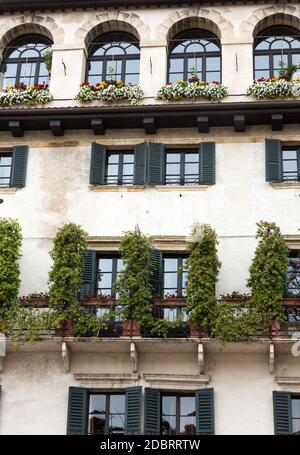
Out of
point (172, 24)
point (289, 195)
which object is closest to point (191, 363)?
point (289, 195)

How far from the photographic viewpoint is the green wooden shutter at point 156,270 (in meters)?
26.0

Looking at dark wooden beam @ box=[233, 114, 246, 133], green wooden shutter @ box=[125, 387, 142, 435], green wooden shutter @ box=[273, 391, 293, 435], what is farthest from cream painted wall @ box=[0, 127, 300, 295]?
green wooden shutter @ box=[125, 387, 142, 435]

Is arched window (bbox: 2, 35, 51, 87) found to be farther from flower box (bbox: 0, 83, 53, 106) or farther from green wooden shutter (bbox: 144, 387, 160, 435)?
green wooden shutter (bbox: 144, 387, 160, 435)

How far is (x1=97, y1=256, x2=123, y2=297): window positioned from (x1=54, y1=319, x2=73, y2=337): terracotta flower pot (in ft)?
5.36

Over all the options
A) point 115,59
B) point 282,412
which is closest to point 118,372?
point 282,412

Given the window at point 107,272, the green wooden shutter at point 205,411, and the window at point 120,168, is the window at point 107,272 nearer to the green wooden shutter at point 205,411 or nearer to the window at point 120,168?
the window at point 120,168

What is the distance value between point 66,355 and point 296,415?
5658 millimetres

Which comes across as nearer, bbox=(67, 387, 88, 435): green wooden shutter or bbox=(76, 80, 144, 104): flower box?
bbox=(67, 387, 88, 435): green wooden shutter

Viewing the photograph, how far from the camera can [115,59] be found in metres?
30.4

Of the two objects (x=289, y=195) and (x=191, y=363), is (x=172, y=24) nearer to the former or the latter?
(x=289, y=195)

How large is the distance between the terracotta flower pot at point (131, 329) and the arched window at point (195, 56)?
818cm

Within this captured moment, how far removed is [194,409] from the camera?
24.7 m

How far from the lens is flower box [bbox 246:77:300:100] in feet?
93.4
